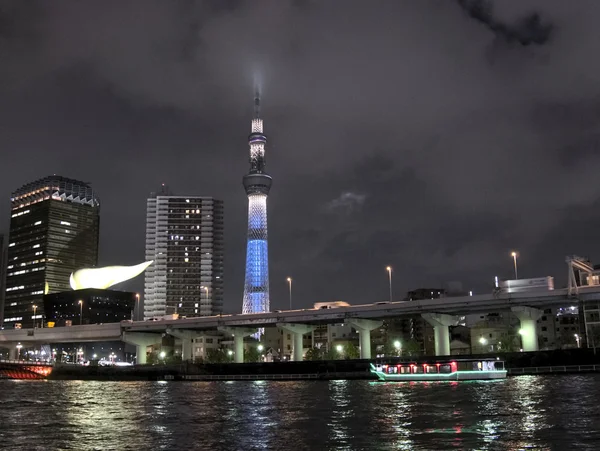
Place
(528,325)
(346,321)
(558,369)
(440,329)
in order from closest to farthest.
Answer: (558,369) → (528,325) → (440,329) → (346,321)

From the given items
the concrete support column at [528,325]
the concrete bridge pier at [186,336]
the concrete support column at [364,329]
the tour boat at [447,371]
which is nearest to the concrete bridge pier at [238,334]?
the concrete bridge pier at [186,336]

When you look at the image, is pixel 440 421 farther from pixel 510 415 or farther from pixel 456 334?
pixel 456 334

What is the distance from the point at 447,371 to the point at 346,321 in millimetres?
31301

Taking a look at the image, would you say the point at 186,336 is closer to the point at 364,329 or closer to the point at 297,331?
the point at 297,331

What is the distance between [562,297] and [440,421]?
61.1 metres

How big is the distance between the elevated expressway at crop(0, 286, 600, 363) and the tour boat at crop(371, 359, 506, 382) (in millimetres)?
11325

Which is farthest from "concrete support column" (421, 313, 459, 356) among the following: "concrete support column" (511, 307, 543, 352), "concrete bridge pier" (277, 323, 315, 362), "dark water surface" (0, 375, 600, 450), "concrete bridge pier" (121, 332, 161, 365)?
"concrete bridge pier" (121, 332, 161, 365)

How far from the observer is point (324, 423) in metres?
34.7

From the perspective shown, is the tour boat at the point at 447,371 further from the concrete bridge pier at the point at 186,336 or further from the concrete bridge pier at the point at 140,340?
the concrete bridge pier at the point at 140,340

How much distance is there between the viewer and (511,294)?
91.6m

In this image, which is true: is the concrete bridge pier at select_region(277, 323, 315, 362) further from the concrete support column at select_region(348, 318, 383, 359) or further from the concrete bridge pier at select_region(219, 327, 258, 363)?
the concrete support column at select_region(348, 318, 383, 359)

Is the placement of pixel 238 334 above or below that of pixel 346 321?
below

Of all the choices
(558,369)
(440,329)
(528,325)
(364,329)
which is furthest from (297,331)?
(558,369)

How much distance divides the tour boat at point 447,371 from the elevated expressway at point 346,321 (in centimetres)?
1132
